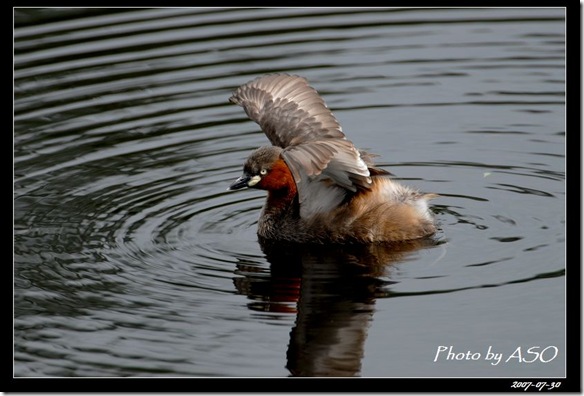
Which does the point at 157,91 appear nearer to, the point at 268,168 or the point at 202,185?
the point at 202,185

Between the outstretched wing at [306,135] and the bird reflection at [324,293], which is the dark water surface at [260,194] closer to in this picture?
the bird reflection at [324,293]

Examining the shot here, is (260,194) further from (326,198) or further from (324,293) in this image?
(324,293)

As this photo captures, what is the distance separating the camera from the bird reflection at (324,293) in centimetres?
697

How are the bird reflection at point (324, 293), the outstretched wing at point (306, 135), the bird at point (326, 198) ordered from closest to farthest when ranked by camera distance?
the bird reflection at point (324, 293), the outstretched wing at point (306, 135), the bird at point (326, 198)

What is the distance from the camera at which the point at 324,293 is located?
7883mm

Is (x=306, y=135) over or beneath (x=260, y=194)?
over

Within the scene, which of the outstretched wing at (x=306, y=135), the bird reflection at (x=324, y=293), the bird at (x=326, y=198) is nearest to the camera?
the bird reflection at (x=324, y=293)

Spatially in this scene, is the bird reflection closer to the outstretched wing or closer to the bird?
the bird

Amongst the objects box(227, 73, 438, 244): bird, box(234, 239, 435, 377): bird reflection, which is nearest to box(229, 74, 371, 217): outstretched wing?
box(227, 73, 438, 244): bird

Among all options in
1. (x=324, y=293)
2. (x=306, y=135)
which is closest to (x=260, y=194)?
(x=306, y=135)

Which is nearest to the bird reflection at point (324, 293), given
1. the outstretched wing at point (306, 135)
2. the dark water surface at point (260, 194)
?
the dark water surface at point (260, 194)

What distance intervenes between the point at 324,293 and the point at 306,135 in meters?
1.76

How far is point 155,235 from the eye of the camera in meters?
9.14

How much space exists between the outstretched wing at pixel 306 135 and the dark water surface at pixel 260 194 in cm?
51
